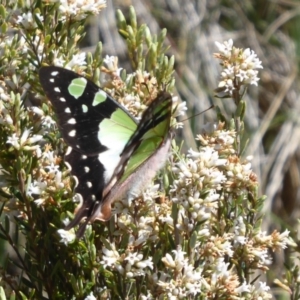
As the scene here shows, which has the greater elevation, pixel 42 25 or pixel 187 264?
pixel 42 25

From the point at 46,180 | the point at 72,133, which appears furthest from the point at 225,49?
the point at 46,180

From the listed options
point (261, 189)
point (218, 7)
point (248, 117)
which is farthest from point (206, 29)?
point (261, 189)

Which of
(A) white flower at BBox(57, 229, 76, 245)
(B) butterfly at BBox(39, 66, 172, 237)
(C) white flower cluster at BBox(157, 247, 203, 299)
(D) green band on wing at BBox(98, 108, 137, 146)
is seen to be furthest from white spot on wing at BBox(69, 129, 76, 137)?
(C) white flower cluster at BBox(157, 247, 203, 299)

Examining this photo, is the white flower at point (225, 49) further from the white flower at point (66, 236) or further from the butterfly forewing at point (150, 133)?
the white flower at point (66, 236)

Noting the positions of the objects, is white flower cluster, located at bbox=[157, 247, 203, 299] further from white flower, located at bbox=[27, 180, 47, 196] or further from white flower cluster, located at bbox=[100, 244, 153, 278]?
white flower, located at bbox=[27, 180, 47, 196]

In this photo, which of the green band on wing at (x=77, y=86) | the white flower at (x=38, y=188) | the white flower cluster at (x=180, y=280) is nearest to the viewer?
the white flower cluster at (x=180, y=280)

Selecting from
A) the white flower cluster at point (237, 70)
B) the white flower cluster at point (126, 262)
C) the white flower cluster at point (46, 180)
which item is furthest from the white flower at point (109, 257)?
the white flower cluster at point (237, 70)

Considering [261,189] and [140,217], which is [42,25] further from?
[261,189]
